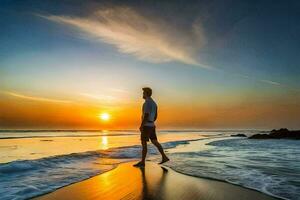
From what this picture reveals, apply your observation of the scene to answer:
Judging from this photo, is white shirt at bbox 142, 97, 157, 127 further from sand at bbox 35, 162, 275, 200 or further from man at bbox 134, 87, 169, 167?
sand at bbox 35, 162, 275, 200

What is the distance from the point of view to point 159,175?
7.87 meters

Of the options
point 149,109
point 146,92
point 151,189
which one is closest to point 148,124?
point 149,109

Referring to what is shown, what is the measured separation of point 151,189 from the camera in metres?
5.99

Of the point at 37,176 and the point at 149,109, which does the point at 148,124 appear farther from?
the point at 37,176

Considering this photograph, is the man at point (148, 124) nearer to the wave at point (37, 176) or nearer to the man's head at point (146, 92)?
the man's head at point (146, 92)

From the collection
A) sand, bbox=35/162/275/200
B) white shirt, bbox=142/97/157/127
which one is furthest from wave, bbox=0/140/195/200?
white shirt, bbox=142/97/157/127

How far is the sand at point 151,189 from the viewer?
5441mm

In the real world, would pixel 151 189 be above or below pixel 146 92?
below

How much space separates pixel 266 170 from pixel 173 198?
4.27 m

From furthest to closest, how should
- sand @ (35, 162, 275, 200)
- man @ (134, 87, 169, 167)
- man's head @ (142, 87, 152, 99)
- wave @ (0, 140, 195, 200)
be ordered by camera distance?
man's head @ (142, 87, 152, 99)
man @ (134, 87, 169, 167)
wave @ (0, 140, 195, 200)
sand @ (35, 162, 275, 200)

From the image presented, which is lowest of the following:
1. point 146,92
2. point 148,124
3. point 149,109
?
point 148,124

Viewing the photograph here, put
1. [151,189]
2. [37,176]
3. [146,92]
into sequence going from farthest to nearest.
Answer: [146,92]
[37,176]
[151,189]

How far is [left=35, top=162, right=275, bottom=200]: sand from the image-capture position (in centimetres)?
544

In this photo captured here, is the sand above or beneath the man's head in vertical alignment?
beneath
